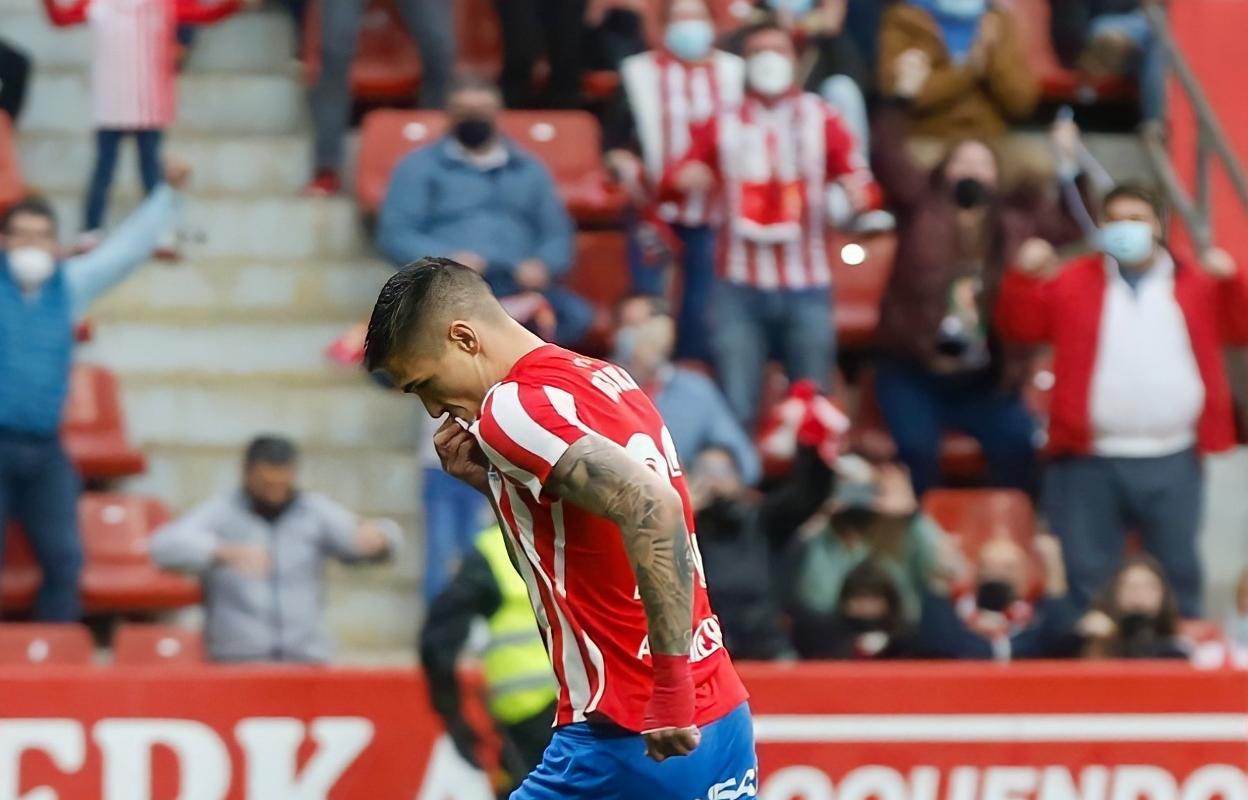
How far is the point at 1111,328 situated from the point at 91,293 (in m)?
3.84

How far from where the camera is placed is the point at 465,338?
443 centimetres

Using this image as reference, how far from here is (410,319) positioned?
4.38 meters

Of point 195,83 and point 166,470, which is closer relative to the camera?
point 166,470

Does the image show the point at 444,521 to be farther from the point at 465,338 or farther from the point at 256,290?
the point at 465,338

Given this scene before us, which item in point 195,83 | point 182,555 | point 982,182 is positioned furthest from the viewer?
point 195,83

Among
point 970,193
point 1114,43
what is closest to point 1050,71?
point 1114,43

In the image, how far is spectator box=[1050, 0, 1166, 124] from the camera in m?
11.1

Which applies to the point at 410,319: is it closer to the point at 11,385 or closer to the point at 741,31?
the point at 11,385

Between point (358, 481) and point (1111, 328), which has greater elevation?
point (1111, 328)

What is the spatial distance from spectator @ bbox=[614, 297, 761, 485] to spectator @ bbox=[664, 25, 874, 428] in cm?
39

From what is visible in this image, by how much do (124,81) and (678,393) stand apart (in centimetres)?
283

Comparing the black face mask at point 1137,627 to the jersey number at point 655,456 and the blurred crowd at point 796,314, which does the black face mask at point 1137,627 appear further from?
the jersey number at point 655,456

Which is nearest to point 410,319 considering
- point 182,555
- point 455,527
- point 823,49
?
point 182,555

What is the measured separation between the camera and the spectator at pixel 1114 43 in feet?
36.5
